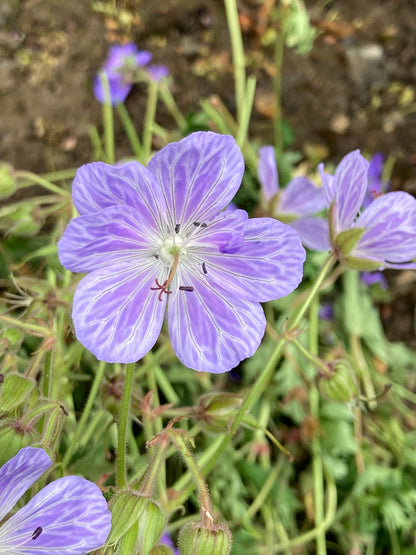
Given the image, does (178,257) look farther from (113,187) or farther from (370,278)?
(370,278)

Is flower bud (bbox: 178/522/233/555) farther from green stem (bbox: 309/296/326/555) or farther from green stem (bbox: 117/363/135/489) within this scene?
green stem (bbox: 309/296/326/555)

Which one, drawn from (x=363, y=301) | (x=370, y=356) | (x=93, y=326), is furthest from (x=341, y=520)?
(x=93, y=326)

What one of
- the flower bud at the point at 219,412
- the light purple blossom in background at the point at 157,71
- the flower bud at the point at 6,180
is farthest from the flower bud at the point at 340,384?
the light purple blossom in background at the point at 157,71

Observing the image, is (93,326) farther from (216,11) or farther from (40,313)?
(216,11)

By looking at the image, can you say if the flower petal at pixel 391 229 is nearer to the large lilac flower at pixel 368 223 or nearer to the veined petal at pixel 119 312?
the large lilac flower at pixel 368 223

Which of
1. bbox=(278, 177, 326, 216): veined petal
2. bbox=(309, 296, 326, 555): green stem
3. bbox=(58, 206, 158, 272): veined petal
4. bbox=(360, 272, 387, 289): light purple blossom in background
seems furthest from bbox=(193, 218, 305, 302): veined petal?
bbox=(360, 272, 387, 289): light purple blossom in background

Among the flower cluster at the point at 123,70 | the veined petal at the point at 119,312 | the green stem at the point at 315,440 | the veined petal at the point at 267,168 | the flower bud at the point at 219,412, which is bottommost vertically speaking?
the green stem at the point at 315,440
